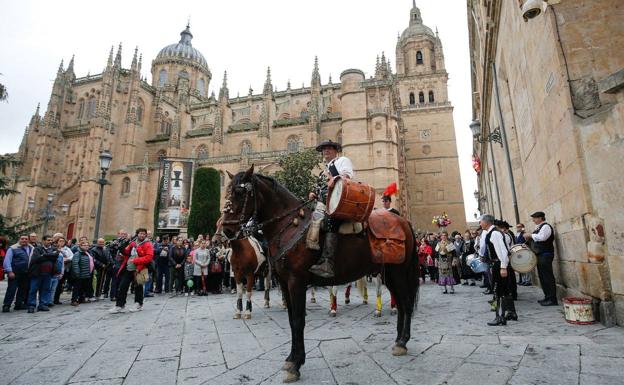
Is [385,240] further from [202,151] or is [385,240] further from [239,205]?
[202,151]

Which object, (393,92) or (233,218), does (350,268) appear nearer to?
(233,218)

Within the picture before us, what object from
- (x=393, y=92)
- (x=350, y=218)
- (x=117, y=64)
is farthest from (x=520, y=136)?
(x=117, y=64)

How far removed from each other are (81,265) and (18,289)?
4.48ft

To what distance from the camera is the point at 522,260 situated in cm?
483

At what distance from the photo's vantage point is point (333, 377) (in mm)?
2941

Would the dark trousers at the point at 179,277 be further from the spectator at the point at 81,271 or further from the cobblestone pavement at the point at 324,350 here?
the cobblestone pavement at the point at 324,350

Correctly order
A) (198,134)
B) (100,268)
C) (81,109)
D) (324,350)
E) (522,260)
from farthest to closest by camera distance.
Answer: (81,109) → (198,134) → (100,268) → (522,260) → (324,350)

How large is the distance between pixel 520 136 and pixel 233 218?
8.02m

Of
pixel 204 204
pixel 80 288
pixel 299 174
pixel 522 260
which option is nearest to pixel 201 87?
pixel 204 204

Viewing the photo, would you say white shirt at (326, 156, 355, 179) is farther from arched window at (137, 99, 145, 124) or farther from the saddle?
arched window at (137, 99, 145, 124)

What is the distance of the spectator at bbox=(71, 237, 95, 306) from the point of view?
8.86 metres

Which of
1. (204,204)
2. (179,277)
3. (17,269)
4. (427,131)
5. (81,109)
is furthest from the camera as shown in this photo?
(81,109)

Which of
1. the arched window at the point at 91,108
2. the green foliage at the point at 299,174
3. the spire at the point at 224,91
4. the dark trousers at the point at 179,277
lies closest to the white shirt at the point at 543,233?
the dark trousers at the point at 179,277

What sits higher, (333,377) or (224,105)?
(224,105)
